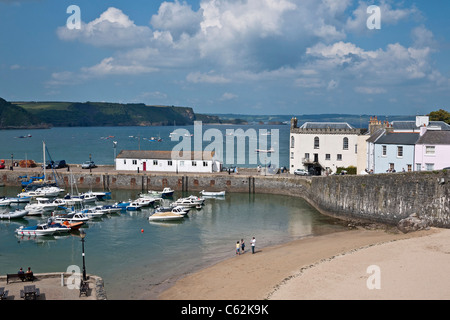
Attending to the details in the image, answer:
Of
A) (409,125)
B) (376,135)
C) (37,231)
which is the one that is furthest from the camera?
(409,125)

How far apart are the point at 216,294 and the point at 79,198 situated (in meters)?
32.4

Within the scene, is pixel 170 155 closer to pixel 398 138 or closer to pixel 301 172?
pixel 301 172

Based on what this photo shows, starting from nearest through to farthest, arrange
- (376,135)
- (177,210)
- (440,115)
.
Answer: (177,210) < (376,135) < (440,115)

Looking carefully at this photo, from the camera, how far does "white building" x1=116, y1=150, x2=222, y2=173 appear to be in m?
61.3

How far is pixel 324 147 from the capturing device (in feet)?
182

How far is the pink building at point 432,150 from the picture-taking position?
126 ft

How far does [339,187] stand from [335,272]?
1853 centimetres

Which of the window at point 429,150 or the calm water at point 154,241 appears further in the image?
the window at point 429,150

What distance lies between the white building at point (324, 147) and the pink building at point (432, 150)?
41.5ft

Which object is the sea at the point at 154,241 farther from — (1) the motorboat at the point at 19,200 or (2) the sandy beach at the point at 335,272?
(1) the motorboat at the point at 19,200

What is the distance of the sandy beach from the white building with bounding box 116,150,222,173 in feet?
99.3

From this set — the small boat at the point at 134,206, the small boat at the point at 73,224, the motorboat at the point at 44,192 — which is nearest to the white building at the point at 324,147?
the small boat at the point at 134,206

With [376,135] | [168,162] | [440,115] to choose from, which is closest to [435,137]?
[376,135]

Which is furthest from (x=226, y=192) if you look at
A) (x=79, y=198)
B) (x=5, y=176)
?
(x=5, y=176)
